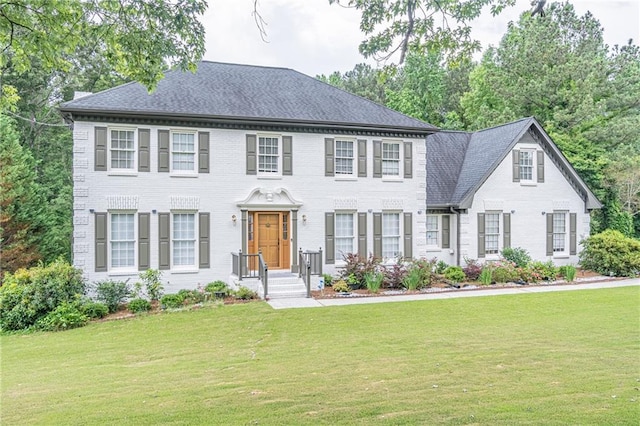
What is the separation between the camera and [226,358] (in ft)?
26.6

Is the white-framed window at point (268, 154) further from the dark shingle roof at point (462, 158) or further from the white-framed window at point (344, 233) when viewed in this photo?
the dark shingle roof at point (462, 158)

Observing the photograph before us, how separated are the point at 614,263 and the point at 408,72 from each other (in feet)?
73.4

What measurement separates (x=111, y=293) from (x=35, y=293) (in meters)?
1.99

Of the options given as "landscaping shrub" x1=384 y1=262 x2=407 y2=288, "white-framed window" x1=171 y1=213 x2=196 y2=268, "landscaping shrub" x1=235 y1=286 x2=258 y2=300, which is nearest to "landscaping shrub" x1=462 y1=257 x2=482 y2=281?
"landscaping shrub" x1=384 y1=262 x2=407 y2=288

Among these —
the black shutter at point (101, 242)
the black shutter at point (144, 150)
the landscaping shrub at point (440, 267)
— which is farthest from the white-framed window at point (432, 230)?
the black shutter at point (101, 242)

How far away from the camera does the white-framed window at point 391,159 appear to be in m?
18.1

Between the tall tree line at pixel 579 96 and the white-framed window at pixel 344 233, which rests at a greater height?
the tall tree line at pixel 579 96

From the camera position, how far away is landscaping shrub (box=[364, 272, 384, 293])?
15570 mm

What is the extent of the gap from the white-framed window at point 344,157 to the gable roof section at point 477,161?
4124mm

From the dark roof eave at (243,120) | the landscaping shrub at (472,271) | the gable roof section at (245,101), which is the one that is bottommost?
the landscaping shrub at (472,271)

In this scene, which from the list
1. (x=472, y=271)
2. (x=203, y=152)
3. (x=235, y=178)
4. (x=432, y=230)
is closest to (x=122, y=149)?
(x=203, y=152)

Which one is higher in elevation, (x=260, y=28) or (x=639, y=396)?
(x=260, y=28)

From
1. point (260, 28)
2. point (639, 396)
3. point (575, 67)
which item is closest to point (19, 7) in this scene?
point (260, 28)

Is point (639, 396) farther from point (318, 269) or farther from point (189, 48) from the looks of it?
point (318, 269)
